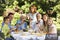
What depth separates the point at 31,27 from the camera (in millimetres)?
2252

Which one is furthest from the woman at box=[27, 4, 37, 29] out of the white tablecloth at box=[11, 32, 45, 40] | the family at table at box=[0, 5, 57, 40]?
the white tablecloth at box=[11, 32, 45, 40]

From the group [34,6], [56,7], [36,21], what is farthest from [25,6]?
[56,7]

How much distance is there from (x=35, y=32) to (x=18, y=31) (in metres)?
0.23

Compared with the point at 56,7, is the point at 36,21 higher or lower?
lower

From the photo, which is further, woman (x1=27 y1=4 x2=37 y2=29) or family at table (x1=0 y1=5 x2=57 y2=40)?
woman (x1=27 y1=4 x2=37 y2=29)

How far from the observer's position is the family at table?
2.13 m

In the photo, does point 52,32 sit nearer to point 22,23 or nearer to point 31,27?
point 31,27

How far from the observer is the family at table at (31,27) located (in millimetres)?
2131

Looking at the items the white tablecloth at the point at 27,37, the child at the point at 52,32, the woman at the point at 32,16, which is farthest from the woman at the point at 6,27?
the child at the point at 52,32

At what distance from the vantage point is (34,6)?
90.8 inches

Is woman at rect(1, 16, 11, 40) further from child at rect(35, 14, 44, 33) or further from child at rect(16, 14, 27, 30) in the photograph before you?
child at rect(35, 14, 44, 33)

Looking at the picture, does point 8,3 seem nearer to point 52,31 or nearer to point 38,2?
point 38,2

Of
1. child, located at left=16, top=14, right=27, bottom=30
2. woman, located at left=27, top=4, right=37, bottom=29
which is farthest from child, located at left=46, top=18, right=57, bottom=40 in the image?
child, located at left=16, top=14, right=27, bottom=30

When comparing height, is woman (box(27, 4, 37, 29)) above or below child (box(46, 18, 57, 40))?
above
